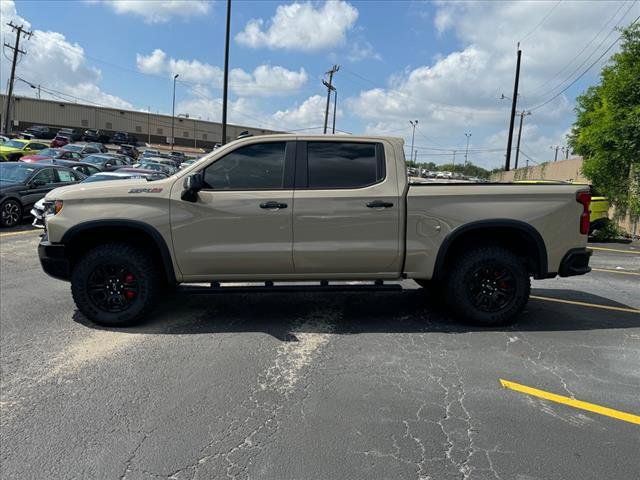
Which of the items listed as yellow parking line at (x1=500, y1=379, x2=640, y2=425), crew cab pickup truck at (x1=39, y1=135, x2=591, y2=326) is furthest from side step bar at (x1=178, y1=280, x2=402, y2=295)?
yellow parking line at (x1=500, y1=379, x2=640, y2=425)

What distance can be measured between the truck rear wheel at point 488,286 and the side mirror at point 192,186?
2796mm

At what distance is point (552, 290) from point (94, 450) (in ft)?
21.7

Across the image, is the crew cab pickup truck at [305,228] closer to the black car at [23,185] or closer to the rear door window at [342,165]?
the rear door window at [342,165]

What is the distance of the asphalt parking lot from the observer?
10.2 ft

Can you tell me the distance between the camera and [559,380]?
14.1 feet

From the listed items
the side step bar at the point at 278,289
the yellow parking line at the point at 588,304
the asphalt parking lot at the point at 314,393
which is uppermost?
the side step bar at the point at 278,289

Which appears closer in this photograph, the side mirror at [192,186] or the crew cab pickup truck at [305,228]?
the side mirror at [192,186]

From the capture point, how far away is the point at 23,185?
1297 cm

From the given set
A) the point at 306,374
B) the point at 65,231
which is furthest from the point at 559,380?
the point at 65,231

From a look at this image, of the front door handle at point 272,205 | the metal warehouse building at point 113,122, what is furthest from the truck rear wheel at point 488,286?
the metal warehouse building at point 113,122

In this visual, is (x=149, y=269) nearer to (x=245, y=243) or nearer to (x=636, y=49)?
(x=245, y=243)

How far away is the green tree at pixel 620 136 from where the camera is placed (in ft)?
46.3

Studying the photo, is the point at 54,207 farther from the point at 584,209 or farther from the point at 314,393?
the point at 584,209

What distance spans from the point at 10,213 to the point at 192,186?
959 centimetres
